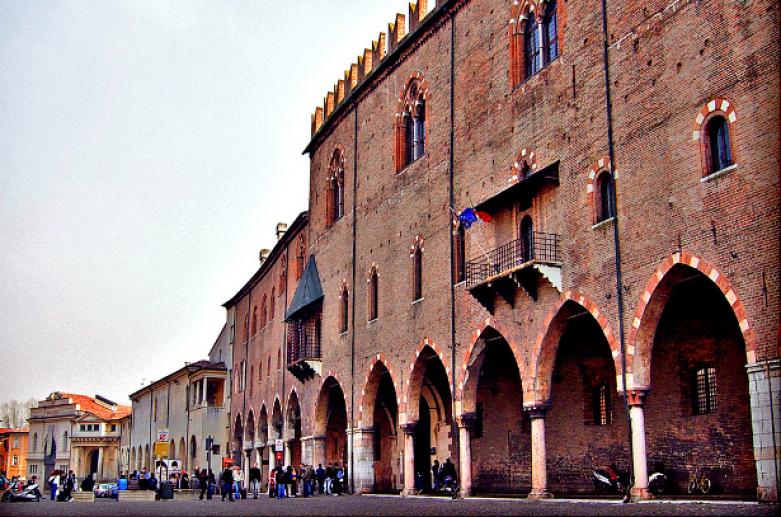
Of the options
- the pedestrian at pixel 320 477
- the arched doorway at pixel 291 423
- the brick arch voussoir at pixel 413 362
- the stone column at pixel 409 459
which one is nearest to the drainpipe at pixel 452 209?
the brick arch voussoir at pixel 413 362

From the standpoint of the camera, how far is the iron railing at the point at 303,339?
38312mm

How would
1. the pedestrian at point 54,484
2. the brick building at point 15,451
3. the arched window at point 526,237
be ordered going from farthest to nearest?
the brick building at point 15,451, the pedestrian at point 54,484, the arched window at point 526,237

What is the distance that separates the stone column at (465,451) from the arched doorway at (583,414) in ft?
7.81

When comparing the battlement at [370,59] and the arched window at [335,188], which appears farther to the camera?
the arched window at [335,188]

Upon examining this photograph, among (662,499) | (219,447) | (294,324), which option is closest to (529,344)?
(662,499)

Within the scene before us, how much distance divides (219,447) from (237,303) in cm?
919

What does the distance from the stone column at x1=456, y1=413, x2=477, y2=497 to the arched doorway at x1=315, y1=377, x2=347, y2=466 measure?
1093 centimetres

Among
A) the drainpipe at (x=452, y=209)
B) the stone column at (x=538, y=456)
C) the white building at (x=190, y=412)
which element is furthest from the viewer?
the white building at (x=190, y=412)

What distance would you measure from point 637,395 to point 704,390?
334 cm

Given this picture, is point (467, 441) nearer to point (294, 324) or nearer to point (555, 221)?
point (555, 221)

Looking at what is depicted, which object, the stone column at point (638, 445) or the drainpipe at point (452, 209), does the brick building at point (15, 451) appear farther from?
the stone column at point (638, 445)

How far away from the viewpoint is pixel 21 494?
39344 mm

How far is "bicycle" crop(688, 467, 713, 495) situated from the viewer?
21.0 m

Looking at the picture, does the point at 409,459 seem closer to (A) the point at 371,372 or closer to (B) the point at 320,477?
→ (A) the point at 371,372
